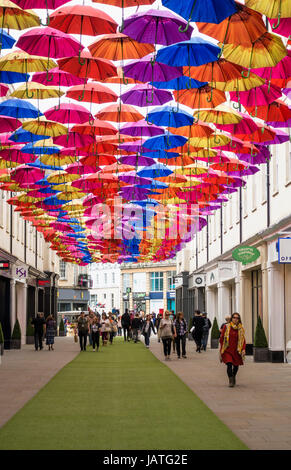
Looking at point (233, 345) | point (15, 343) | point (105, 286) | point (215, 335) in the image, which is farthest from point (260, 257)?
point (105, 286)

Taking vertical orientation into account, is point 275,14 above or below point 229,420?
above

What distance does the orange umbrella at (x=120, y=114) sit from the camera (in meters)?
15.6

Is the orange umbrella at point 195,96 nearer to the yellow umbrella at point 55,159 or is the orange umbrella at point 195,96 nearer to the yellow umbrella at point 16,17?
the yellow umbrella at point 16,17

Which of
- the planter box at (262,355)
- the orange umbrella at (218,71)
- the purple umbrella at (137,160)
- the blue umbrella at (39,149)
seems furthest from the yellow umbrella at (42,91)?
the planter box at (262,355)

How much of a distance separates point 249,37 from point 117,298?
88.3 meters

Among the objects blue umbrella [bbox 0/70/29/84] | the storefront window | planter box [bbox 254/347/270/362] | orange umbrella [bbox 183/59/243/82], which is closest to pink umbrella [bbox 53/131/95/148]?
blue umbrella [bbox 0/70/29/84]

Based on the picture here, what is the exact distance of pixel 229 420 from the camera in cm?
1063

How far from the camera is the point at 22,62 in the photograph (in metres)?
12.7

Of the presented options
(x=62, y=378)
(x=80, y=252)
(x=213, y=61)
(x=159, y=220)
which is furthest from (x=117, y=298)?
(x=213, y=61)

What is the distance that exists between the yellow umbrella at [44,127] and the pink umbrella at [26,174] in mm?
4049

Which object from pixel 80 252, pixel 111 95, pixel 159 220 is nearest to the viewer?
pixel 111 95

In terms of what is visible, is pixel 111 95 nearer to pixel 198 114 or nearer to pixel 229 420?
pixel 198 114

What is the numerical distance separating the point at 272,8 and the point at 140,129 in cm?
698

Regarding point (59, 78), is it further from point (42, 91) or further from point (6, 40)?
point (6, 40)
